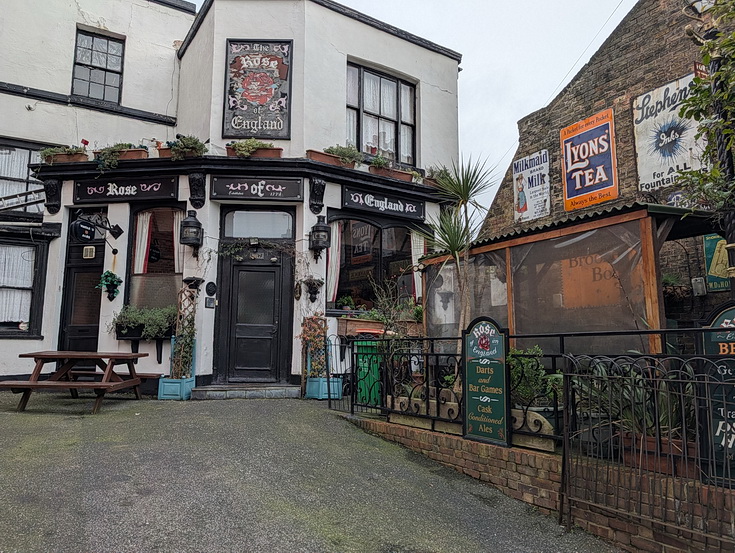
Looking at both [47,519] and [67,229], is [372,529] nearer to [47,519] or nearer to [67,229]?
[47,519]

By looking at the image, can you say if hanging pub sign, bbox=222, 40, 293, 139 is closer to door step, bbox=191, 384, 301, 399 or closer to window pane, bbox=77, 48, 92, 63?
window pane, bbox=77, 48, 92, 63

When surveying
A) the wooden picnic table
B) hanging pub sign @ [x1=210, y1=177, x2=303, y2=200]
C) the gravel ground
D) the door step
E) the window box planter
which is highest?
the window box planter

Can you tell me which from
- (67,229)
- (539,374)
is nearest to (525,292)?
(539,374)

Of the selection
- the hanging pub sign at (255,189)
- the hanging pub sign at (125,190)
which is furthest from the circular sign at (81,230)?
the hanging pub sign at (255,189)

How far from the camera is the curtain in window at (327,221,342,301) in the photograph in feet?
34.0

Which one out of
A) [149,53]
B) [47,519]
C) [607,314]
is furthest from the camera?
[149,53]

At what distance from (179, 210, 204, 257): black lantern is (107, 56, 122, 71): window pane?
562 cm

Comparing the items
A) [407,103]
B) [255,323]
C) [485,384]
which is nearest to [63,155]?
[255,323]

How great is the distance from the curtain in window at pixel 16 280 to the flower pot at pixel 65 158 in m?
1.95

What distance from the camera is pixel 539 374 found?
5270 mm

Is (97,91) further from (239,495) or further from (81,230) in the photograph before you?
(239,495)

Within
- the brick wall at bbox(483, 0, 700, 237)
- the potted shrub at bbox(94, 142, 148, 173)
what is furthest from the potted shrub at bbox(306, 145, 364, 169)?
the brick wall at bbox(483, 0, 700, 237)

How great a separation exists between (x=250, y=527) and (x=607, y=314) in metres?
4.44

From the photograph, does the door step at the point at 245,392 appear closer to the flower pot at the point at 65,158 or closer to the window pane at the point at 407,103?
the flower pot at the point at 65,158
